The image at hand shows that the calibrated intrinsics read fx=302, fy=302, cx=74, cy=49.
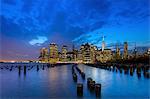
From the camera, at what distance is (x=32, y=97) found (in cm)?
2461

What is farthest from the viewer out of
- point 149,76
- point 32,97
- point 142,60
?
point 142,60

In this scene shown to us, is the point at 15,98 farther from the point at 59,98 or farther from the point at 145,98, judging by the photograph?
the point at 145,98

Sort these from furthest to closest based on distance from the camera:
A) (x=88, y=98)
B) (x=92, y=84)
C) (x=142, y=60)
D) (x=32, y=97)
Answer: (x=142, y=60), (x=92, y=84), (x=32, y=97), (x=88, y=98)

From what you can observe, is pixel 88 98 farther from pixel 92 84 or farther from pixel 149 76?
pixel 149 76

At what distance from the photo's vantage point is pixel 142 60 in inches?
3932

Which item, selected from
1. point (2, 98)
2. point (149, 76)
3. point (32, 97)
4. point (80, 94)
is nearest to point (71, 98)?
point (80, 94)

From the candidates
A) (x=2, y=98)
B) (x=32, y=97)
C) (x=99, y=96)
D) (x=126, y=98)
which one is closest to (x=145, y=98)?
(x=126, y=98)

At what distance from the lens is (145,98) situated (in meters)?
23.9

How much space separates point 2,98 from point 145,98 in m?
11.1

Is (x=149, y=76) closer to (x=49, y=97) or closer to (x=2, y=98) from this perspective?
(x=49, y=97)

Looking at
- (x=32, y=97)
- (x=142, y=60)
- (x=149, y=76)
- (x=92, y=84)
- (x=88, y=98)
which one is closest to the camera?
(x=88, y=98)

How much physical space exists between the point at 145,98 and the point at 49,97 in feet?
25.4

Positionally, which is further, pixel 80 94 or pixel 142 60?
pixel 142 60

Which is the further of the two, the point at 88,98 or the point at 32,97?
the point at 32,97
